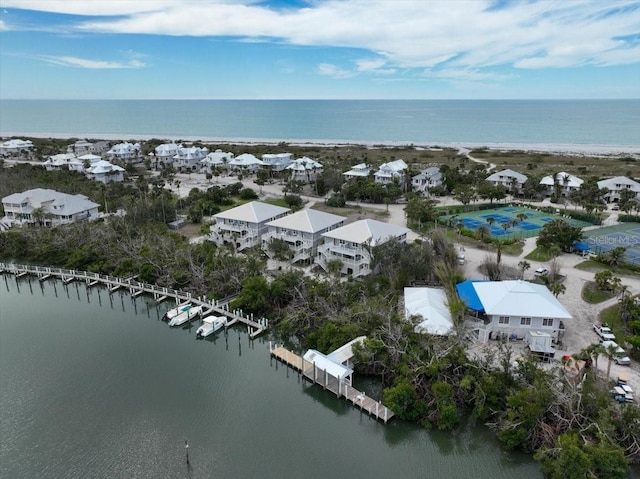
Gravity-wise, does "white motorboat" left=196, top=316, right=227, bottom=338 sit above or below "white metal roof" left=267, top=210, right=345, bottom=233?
below

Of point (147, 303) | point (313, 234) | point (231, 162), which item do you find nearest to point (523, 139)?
point (231, 162)

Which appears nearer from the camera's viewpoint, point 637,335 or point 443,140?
point 637,335

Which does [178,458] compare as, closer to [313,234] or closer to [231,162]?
[313,234]

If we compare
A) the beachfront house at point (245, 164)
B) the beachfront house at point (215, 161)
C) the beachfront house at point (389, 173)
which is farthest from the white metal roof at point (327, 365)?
the beachfront house at point (215, 161)

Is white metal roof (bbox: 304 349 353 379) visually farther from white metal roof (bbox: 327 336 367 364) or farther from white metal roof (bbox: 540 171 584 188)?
white metal roof (bbox: 540 171 584 188)

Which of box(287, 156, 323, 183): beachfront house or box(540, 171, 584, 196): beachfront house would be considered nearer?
box(540, 171, 584, 196): beachfront house

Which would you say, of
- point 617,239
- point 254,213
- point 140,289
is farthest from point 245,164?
point 617,239

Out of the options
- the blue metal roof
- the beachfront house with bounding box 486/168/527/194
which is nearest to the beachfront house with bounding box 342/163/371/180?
the beachfront house with bounding box 486/168/527/194
